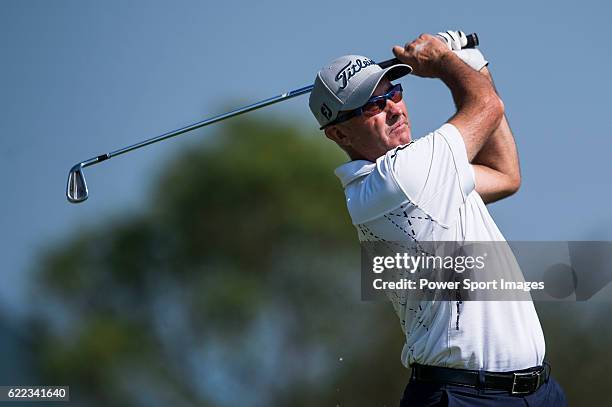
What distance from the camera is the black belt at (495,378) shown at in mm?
3660

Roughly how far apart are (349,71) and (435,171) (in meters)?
0.56

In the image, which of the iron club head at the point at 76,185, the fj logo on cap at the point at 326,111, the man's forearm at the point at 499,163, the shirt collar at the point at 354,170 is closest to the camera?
the shirt collar at the point at 354,170

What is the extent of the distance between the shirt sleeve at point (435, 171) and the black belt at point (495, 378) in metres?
0.48

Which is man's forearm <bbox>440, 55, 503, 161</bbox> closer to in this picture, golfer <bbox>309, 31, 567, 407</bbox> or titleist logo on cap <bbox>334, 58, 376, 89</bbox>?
golfer <bbox>309, 31, 567, 407</bbox>

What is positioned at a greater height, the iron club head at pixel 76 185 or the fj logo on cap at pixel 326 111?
the fj logo on cap at pixel 326 111

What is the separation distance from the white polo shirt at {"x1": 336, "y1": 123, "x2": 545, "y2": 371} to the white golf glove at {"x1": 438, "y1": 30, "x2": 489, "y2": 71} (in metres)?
0.57

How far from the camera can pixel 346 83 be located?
155 inches

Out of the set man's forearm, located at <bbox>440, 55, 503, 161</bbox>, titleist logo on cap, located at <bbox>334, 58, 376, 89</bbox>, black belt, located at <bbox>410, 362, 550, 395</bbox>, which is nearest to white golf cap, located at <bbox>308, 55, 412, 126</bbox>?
titleist logo on cap, located at <bbox>334, 58, 376, 89</bbox>

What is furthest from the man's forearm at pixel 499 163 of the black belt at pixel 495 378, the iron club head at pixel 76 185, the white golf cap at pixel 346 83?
the iron club head at pixel 76 185

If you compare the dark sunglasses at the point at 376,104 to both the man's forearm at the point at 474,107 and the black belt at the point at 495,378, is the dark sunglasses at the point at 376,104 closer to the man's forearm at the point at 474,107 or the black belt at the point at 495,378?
the man's forearm at the point at 474,107

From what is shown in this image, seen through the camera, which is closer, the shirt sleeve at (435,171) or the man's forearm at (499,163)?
the shirt sleeve at (435,171)

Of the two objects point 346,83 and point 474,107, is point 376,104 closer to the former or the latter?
point 346,83

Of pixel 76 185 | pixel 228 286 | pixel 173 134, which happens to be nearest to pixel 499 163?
pixel 173 134

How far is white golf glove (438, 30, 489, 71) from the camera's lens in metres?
4.14
